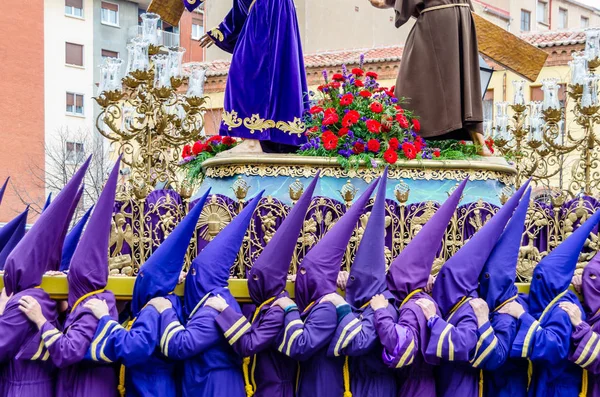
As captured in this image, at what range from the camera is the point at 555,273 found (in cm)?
673

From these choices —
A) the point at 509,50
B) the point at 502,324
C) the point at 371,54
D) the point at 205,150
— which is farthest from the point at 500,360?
the point at 371,54

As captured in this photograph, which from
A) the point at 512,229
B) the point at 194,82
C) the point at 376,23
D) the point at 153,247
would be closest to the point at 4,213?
the point at 376,23

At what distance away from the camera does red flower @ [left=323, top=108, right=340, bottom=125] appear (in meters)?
8.34

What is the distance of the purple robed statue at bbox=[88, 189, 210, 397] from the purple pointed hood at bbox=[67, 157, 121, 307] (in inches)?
5.9

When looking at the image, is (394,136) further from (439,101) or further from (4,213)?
(4,213)

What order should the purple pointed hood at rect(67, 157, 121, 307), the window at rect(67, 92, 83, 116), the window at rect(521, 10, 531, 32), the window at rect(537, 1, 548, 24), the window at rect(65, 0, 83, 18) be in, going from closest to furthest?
the purple pointed hood at rect(67, 157, 121, 307)
the window at rect(67, 92, 83, 116)
the window at rect(65, 0, 83, 18)
the window at rect(521, 10, 531, 32)
the window at rect(537, 1, 548, 24)

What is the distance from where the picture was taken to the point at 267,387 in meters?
6.78

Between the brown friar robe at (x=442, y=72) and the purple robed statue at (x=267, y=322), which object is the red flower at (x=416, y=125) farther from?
the purple robed statue at (x=267, y=322)

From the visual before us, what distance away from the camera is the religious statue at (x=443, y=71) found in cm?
870

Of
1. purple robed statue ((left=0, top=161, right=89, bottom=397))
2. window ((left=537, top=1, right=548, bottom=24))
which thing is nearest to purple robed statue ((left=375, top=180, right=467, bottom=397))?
purple robed statue ((left=0, top=161, right=89, bottom=397))

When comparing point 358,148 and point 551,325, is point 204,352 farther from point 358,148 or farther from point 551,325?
point 358,148

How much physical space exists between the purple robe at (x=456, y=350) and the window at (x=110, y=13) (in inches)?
1291

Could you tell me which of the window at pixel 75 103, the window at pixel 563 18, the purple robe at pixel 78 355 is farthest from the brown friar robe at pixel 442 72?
the window at pixel 563 18

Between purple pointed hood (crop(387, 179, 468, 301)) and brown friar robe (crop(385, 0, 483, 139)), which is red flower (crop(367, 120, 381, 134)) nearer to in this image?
brown friar robe (crop(385, 0, 483, 139))
